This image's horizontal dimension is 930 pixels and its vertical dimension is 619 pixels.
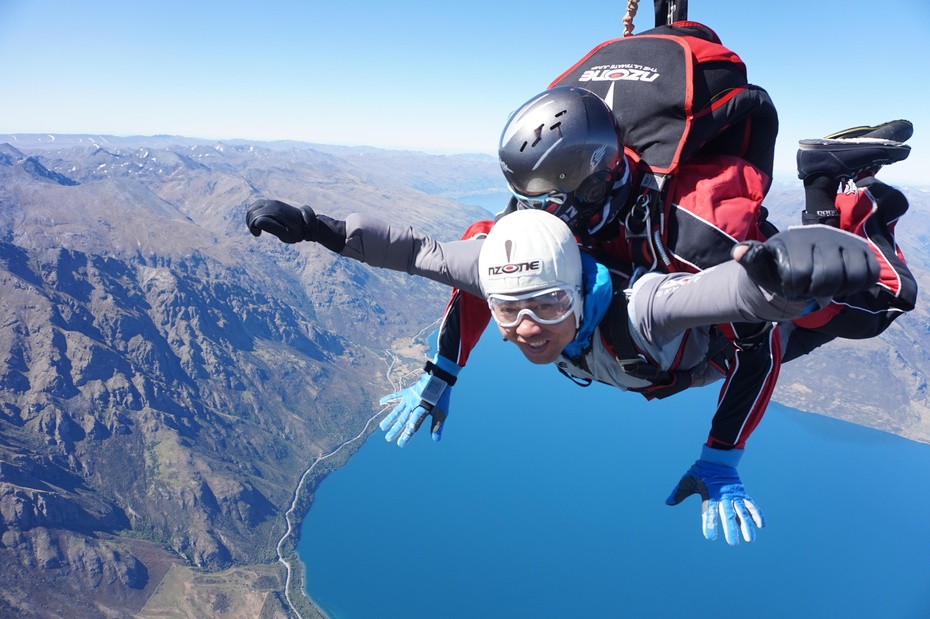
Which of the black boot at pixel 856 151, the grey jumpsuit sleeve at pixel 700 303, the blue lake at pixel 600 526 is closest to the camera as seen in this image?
the grey jumpsuit sleeve at pixel 700 303

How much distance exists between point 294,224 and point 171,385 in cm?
11893

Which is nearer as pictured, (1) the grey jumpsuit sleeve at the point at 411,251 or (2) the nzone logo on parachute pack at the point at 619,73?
(1) the grey jumpsuit sleeve at the point at 411,251

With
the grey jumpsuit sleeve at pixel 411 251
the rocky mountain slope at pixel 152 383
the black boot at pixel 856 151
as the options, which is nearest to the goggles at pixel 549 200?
the grey jumpsuit sleeve at pixel 411 251

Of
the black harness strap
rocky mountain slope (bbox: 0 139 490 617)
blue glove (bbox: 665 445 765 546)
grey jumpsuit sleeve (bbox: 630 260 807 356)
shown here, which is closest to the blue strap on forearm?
blue glove (bbox: 665 445 765 546)

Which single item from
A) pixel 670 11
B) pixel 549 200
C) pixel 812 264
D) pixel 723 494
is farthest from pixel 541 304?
pixel 670 11

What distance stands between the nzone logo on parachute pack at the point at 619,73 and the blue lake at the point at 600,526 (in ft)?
178

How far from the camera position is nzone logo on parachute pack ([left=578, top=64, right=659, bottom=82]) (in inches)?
101

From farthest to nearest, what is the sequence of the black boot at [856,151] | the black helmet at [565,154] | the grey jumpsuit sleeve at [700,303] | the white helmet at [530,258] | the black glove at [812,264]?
the black boot at [856,151] → the black helmet at [565,154] → the white helmet at [530,258] → the grey jumpsuit sleeve at [700,303] → the black glove at [812,264]

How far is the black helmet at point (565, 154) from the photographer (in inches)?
87.9

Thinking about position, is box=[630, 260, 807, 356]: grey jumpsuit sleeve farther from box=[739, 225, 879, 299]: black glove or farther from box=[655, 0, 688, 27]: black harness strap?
box=[655, 0, 688, 27]: black harness strap

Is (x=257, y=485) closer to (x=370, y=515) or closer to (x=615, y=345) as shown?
(x=370, y=515)

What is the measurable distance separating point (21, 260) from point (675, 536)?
426 feet

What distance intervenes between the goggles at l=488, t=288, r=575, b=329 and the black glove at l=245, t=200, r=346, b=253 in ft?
2.52

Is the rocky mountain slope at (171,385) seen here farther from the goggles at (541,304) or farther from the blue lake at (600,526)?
the goggles at (541,304)
